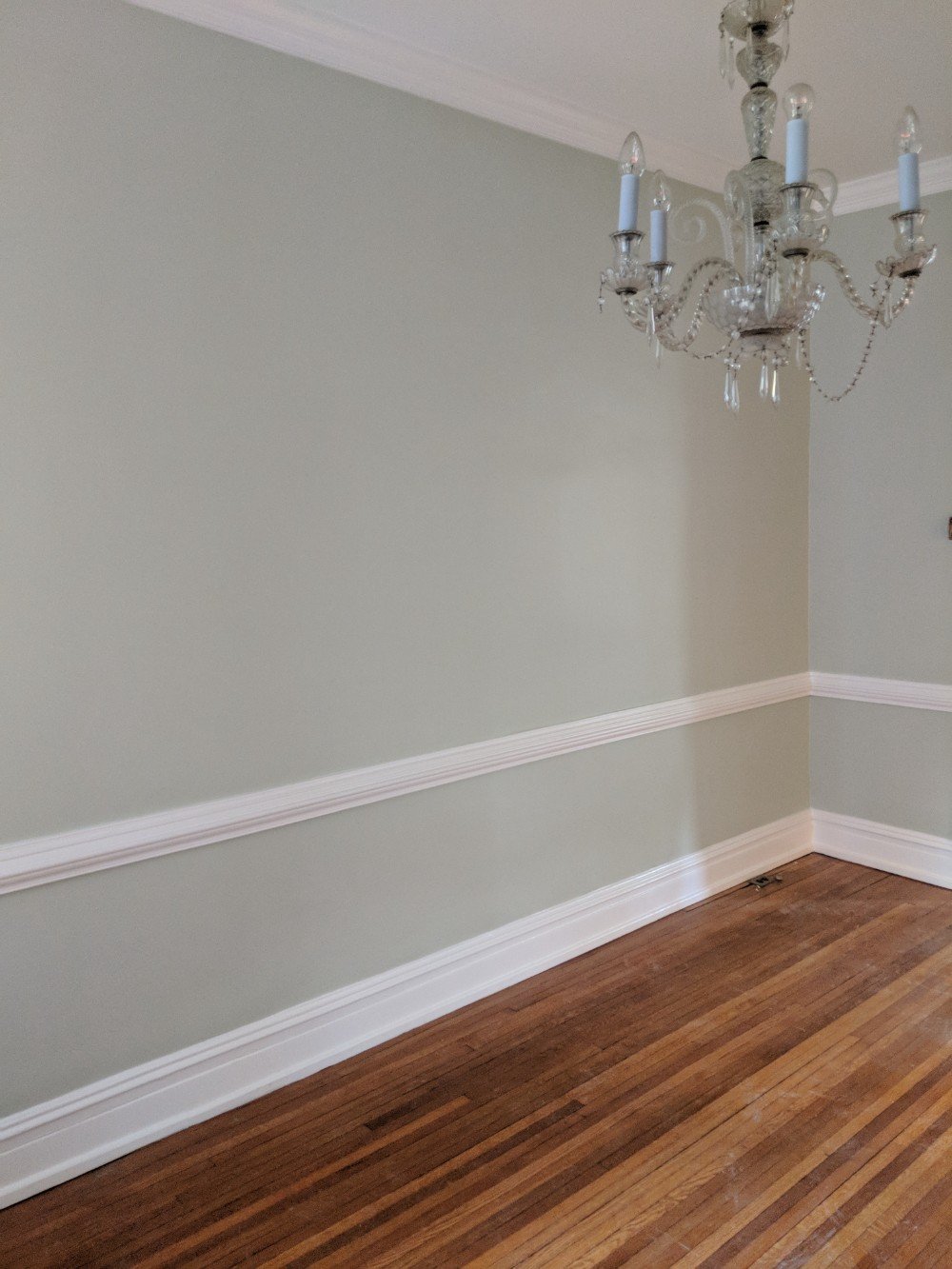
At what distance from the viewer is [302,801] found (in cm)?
258

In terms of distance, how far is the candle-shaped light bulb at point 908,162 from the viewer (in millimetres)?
1609

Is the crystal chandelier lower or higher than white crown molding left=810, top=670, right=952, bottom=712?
higher

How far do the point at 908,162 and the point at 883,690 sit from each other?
2754 mm

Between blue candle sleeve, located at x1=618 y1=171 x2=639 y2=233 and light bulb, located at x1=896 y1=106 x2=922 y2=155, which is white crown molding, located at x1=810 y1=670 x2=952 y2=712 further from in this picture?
blue candle sleeve, located at x1=618 y1=171 x2=639 y2=233

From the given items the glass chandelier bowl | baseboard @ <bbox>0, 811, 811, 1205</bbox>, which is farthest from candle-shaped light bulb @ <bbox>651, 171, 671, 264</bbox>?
baseboard @ <bbox>0, 811, 811, 1205</bbox>

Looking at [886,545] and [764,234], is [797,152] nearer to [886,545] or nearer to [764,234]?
[764,234]

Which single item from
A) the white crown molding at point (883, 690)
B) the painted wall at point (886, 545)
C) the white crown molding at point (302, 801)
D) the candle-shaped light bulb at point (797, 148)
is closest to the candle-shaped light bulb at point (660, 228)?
the candle-shaped light bulb at point (797, 148)

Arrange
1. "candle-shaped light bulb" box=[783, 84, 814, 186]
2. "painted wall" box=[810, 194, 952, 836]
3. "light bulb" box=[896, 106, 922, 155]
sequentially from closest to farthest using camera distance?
"candle-shaped light bulb" box=[783, 84, 814, 186] → "light bulb" box=[896, 106, 922, 155] → "painted wall" box=[810, 194, 952, 836]

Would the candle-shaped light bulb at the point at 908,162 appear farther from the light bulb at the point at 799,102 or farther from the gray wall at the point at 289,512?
the gray wall at the point at 289,512

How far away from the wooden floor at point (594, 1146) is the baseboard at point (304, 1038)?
0.05 m

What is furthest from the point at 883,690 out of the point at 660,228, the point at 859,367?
the point at 660,228

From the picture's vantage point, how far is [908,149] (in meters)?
1.65

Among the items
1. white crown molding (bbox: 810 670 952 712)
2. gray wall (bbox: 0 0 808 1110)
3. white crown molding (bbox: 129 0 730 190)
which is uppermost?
white crown molding (bbox: 129 0 730 190)

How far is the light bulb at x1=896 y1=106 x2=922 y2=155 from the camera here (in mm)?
1640
